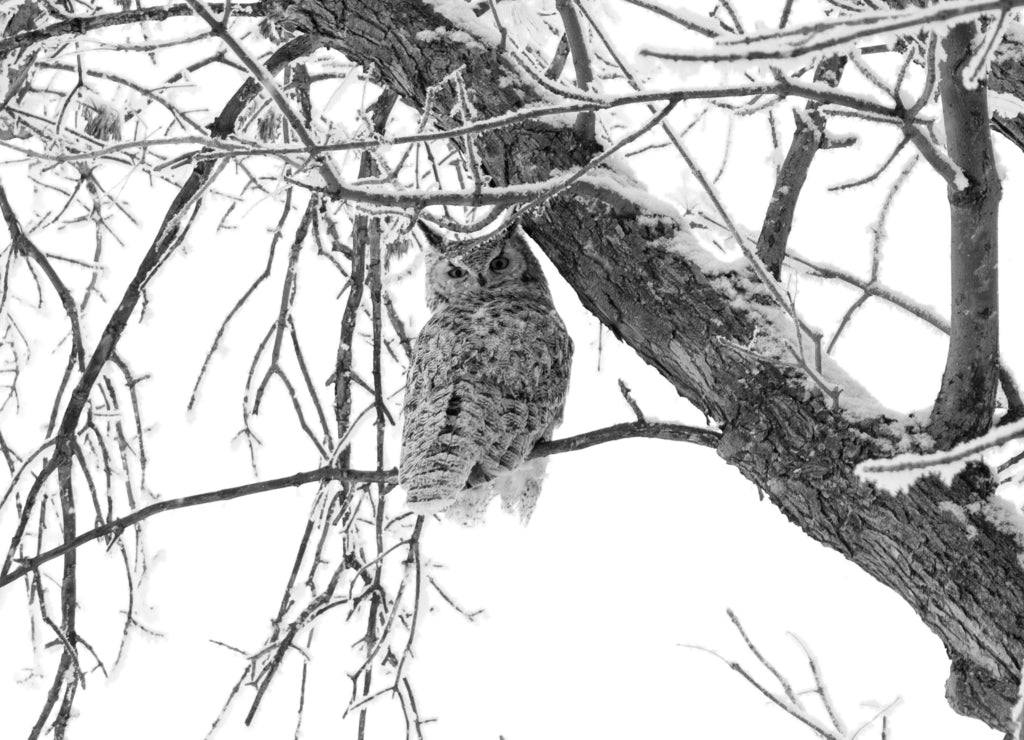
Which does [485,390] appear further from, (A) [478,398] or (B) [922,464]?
(B) [922,464]

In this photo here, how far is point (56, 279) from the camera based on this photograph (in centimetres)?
289

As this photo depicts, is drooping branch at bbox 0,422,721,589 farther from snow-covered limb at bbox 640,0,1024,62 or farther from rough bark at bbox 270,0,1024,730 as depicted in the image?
snow-covered limb at bbox 640,0,1024,62

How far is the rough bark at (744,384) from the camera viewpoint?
5.58 feet

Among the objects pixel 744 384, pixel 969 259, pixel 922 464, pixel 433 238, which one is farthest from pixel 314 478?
pixel 922 464

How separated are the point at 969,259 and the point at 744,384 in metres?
0.49

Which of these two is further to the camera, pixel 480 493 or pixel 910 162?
pixel 480 493

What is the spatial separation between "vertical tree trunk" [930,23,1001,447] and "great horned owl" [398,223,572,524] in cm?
122

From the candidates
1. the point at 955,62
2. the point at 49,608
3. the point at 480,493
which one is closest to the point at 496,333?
the point at 480,493

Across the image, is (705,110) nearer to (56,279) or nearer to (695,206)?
(695,206)

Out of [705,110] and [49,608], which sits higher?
[705,110]

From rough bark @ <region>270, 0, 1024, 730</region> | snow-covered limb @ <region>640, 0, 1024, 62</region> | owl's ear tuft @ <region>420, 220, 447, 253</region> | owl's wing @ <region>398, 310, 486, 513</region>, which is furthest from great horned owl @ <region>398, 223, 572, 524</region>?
snow-covered limb @ <region>640, 0, 1024, 62</region>

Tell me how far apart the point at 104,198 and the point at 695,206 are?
181cm

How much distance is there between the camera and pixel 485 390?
279cm

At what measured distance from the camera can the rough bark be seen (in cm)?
170
